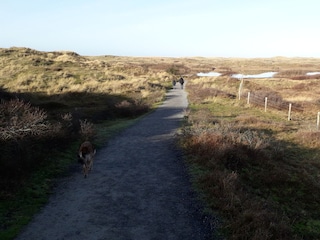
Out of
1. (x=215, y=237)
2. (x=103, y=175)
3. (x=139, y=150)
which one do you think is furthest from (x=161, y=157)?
(x=215, y=237)

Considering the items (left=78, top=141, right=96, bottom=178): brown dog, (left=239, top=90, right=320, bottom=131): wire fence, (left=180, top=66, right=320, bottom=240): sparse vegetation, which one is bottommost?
(left=239, top=90, right=320, bottom=131): wire fence

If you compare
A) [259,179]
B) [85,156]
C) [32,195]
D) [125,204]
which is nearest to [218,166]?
[259,179]

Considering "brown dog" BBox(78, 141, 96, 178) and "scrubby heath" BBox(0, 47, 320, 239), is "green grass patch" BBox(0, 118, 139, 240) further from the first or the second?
"brown dog" BBox(78, 141, 96, 178)

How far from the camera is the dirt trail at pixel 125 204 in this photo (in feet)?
22.9

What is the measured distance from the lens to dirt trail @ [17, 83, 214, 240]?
6.99 meters

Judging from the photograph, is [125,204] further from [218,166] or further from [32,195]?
[218,166]

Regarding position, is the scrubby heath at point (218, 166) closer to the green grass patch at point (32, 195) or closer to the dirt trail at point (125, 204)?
the green grass patch at point (32, 195)

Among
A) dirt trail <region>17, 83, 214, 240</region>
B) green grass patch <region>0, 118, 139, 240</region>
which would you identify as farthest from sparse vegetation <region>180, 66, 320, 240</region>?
green grass patch <region>0, 118, 139, 240</region>

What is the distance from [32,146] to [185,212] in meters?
6.25

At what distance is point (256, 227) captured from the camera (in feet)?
22.9

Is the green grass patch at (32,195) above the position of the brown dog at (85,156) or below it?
below

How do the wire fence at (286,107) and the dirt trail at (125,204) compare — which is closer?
the dirt trail at (125,204)

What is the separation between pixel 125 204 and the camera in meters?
8.47

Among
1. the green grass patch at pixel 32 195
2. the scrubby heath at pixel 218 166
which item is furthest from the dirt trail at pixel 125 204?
the scrubby heath at pixel 218 166
